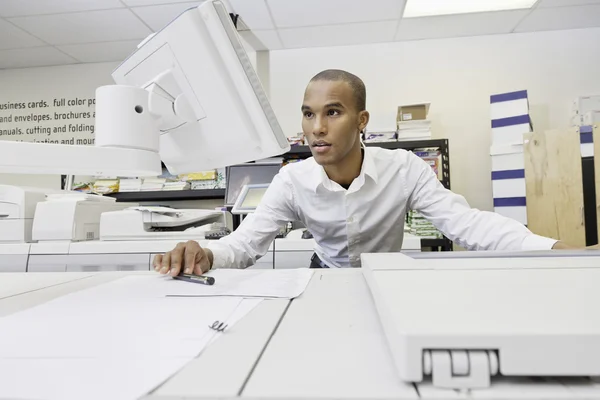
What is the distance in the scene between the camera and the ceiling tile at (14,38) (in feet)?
8.40

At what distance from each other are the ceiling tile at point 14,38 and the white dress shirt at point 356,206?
253 cm

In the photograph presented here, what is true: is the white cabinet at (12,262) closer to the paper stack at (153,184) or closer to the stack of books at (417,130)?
the paper stack at (153,184)

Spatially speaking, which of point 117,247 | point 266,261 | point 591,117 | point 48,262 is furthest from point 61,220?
point 591,117

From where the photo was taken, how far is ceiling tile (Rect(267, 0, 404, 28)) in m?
2.33

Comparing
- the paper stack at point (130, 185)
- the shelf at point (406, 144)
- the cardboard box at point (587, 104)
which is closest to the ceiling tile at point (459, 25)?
the cardboard box at point (587, 104)

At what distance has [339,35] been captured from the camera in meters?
2.78

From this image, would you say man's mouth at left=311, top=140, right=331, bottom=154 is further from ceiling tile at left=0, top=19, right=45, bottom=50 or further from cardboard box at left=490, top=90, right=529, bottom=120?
ceiling tile at left=0, top=19, right=45, bottom=50

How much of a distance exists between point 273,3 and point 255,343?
239 cm

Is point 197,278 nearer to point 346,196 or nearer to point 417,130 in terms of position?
point 346,196

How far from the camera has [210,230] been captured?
6.33 ft

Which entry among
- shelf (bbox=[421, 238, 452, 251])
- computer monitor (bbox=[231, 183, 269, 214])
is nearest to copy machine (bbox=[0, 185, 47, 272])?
computer monitor (bbox=[231, 183, 269, 214])

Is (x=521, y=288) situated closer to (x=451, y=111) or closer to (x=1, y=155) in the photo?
(x=1, y=155)

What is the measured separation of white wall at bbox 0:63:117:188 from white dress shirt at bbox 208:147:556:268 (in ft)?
8.42

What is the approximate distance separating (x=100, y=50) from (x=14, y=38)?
0.56 m
